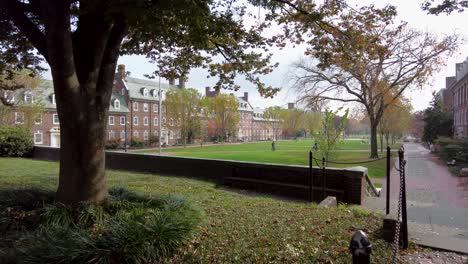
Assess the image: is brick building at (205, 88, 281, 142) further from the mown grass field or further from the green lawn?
the green lawn

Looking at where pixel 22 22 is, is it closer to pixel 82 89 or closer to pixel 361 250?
pixel 82 89

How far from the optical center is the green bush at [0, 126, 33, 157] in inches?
861

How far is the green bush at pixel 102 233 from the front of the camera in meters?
3.51

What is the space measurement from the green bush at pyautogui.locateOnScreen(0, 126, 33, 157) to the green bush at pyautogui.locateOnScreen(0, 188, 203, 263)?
789 inches

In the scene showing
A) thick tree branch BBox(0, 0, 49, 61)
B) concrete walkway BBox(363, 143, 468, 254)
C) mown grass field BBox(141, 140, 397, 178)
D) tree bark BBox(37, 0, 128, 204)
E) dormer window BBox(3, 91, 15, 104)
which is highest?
dormer window BBox(3, 91, 15, 104)

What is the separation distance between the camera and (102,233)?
4.03m

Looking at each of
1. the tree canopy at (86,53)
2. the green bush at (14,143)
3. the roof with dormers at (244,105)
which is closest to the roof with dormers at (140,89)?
the roof with dormers at (244,105)

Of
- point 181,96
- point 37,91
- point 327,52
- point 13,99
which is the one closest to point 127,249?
point 327,52

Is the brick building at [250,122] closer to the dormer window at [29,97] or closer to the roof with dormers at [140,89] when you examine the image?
the roof with dormers at [140,89]

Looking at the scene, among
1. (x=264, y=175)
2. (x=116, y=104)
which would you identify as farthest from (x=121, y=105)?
(x=264, y=175)

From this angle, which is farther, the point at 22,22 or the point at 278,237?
the point at 22,22

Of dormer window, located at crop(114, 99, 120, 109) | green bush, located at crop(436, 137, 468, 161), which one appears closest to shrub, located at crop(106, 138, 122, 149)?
dormer window, located at crop(114, 99, 120, 109)

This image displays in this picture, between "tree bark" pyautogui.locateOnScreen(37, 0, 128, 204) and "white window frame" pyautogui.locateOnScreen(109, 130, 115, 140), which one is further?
Result: "white window frame" pyautogui.locateOnScreen(109, 130, 115, 140)

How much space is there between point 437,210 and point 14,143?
24214 mm
